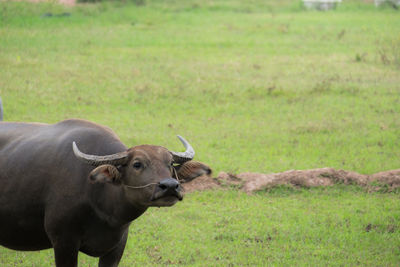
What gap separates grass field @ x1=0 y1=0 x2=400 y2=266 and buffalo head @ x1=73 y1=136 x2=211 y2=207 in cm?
193

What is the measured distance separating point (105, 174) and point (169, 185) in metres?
0.55

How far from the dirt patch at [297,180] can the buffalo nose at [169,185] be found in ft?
12.7

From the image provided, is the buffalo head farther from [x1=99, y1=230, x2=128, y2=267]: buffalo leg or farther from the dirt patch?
the dirt patch

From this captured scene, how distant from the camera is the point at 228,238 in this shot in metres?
7.36

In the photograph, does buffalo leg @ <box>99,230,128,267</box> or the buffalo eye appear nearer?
the buffalo eye

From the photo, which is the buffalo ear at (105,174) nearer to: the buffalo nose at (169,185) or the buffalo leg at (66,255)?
the buffalo nose at (169,185)

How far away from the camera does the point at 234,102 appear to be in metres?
12.9

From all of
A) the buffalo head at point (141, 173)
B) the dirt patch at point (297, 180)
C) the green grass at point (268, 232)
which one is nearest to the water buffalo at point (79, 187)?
the buffalo head at point (141, 173)

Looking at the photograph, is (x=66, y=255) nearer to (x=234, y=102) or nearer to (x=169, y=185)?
(x=169, y=185)

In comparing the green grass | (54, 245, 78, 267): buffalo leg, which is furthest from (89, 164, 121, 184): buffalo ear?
the green grass

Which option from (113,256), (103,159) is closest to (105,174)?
(103,159)

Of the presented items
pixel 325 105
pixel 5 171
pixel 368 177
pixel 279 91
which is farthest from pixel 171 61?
pixel 5 171

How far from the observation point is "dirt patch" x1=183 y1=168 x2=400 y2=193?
28.5 ft

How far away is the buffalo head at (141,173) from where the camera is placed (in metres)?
4.80
